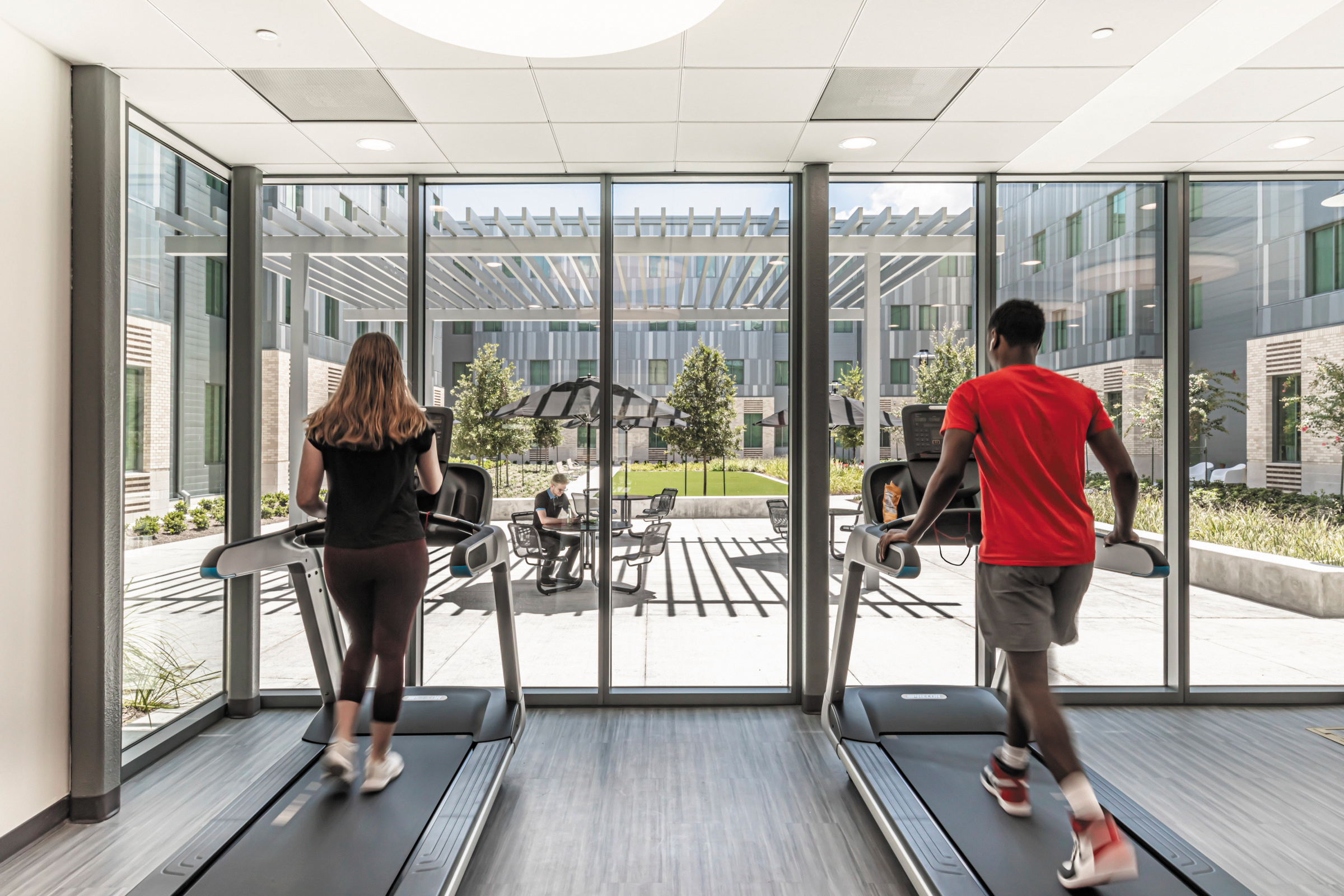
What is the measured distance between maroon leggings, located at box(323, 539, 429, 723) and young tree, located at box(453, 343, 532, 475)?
147 cm

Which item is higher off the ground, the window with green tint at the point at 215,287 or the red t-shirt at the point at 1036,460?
the window with green tint at the point at 215,287

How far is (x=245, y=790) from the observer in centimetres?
235

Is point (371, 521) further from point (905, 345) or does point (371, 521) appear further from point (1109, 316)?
point (1109, 316)

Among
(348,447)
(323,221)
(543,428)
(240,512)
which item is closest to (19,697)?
(240,512)

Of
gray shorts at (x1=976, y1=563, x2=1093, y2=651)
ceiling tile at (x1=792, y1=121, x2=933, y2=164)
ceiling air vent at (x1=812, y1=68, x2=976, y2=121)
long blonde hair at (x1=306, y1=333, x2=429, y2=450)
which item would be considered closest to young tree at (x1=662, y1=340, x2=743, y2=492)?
ceiling tile at (x1=792, y1=121, x2=933, y2=164)

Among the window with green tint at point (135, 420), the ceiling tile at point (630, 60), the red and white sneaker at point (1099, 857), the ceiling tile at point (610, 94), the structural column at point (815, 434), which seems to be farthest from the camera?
the structural column at point (815, 434)

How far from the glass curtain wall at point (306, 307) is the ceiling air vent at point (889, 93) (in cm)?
236

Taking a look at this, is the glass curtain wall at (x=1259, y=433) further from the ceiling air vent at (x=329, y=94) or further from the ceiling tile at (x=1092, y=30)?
the ceiling air vent at (x=329, y=94)

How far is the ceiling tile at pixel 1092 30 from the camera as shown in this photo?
2250mm

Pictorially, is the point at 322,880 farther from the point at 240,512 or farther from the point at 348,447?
the point at 240,512

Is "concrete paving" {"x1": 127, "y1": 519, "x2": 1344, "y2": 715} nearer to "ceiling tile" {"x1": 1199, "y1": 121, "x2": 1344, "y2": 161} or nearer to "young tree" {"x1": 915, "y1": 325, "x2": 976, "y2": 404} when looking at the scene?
"young tree" {"x1": 915, "y1": 325, "x2": 976, "y2": 404}

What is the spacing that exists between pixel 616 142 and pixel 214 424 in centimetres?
254

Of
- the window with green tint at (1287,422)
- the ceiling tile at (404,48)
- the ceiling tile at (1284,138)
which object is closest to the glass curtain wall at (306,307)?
the ceiling tile at (404,48)

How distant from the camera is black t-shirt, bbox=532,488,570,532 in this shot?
3766mm
